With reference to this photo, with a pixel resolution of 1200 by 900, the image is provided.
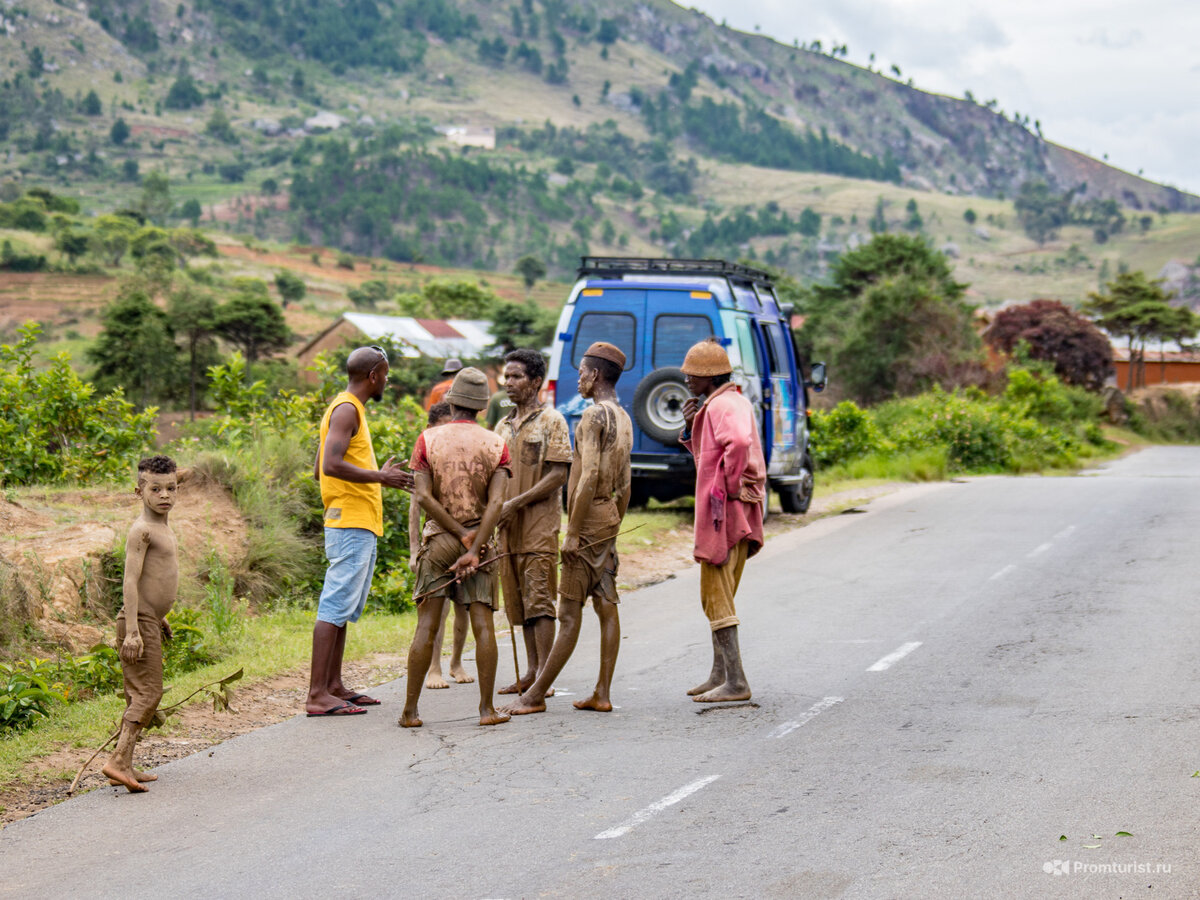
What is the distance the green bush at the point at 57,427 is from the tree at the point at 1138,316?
211 ft

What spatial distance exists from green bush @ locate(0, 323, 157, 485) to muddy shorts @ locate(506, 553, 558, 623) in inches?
253

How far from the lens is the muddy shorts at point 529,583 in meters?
7.17

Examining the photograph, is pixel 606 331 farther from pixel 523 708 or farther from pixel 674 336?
pixel 523 708

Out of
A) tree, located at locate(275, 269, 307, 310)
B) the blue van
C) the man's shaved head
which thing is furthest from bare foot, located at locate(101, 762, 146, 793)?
tree, located at locate(275, 269, 307, 310)

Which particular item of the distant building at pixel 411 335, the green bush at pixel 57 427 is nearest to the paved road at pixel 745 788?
the green bush at pixel 57 427

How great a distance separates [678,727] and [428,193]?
165m

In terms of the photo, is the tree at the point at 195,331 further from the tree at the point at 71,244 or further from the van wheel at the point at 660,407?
the tree at the point at 71,244

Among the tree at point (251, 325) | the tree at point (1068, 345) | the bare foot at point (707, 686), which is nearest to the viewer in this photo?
the bare foot at point (707, 686)

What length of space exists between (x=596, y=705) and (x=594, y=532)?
3.15 ft

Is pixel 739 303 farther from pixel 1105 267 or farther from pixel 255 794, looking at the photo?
pixel 1105 267

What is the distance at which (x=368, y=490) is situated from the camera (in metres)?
7.18

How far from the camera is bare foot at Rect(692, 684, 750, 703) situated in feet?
24.0

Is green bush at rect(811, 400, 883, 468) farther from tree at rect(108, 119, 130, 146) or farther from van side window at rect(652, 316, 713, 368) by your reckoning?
tree at rect(108, 119, 130, 146)

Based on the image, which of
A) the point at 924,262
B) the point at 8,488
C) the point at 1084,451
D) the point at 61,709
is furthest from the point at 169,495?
the point at 924,262
